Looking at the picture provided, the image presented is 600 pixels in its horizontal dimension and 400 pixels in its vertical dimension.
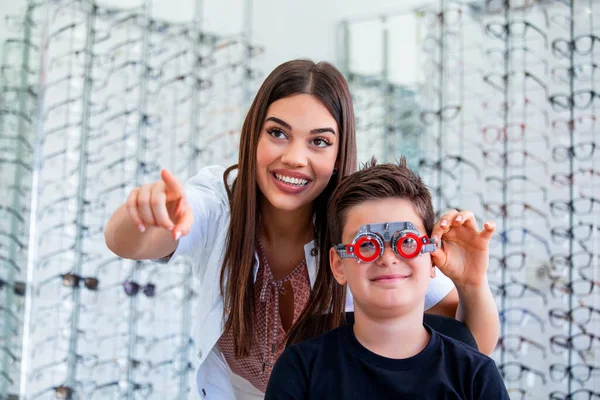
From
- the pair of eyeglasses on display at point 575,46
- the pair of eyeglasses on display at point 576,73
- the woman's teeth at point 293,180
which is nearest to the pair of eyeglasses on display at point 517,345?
the pair of eyeglasses on display at point 576,73

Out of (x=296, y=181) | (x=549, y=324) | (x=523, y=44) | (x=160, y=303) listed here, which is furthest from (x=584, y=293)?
(x=296, y=181)

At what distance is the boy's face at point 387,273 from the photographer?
1107 millimetres

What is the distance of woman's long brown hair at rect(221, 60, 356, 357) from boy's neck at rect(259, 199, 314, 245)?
36 millimetres

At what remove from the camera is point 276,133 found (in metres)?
1.38

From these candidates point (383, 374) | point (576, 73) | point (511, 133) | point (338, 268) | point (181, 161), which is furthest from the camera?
point (181, 161)

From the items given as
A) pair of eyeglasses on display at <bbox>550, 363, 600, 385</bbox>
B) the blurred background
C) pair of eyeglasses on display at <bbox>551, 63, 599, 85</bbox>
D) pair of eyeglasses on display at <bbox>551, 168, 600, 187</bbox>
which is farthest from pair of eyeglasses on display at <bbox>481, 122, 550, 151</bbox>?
pair of eyeglasses on display at <bbox>550, 363, 600, 385</bbox>

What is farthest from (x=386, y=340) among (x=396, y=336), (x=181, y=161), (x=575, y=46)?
(x=181, y=161)

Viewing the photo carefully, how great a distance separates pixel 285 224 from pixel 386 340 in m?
0.44

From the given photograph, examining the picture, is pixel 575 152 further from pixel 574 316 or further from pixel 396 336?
pixel 396 336

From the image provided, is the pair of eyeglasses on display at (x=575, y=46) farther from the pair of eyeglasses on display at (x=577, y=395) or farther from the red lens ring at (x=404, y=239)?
the red lens ring at (x=404, y=239)

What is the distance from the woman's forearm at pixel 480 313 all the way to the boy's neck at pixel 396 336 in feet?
0.52

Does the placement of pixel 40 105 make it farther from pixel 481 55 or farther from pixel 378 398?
pixel 378 398

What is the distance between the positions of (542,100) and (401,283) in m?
2.95

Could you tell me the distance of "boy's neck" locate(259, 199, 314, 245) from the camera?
147cm
